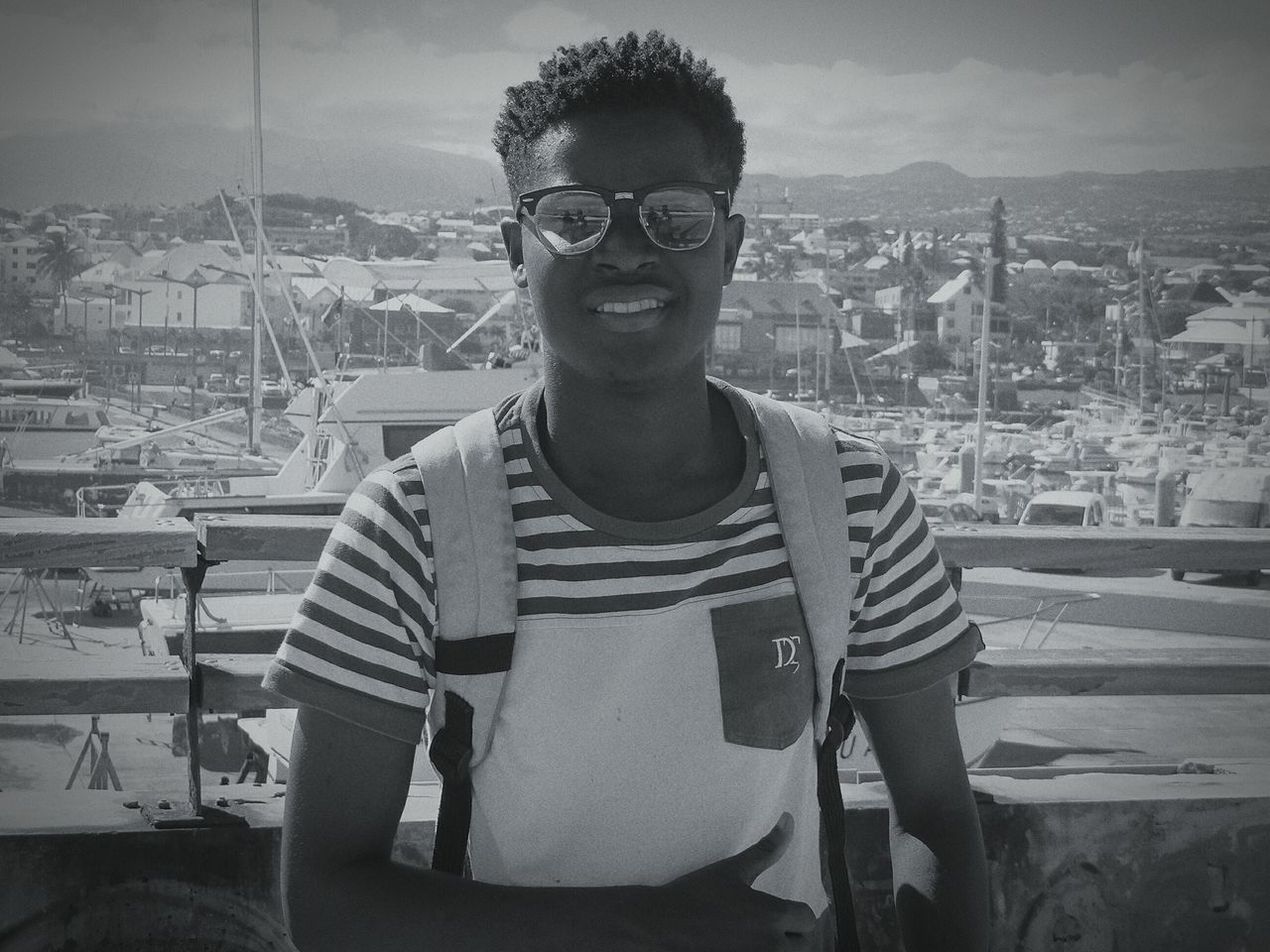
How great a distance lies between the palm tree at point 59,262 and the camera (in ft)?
87.6

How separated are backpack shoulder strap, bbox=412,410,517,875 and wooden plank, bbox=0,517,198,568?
150 cm

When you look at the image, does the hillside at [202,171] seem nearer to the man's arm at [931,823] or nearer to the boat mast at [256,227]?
the boat mast at [256,227]

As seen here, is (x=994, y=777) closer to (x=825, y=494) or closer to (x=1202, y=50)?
(x=825, y=494)

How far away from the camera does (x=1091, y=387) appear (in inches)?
1159

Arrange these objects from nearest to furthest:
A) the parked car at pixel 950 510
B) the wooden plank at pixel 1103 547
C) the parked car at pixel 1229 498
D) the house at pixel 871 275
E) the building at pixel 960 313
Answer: the wooden plank at pixel 1103 547 → the parked car at pixel 950 510 → the parked car at pixel 1229 498 → the building at pixel 960 313 → the house at pixel 871 275

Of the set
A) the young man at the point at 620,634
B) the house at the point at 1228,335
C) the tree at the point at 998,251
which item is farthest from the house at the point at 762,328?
the young man at the point at 620,634

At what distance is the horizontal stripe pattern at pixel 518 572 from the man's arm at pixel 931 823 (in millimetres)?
245

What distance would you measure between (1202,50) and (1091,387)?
25.1 meters

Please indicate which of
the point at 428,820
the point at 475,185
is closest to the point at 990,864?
the point at 428,820

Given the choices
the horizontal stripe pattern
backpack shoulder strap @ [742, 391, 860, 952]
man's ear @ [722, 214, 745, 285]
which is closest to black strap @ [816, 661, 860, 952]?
backpack shoulder strap @ [742, 391, 860, 952]

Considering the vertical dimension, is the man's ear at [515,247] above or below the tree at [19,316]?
above

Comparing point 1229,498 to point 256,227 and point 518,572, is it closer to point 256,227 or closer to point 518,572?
point 256,227

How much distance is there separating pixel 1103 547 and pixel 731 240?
196cm

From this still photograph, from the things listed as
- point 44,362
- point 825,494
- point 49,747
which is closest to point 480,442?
point 825,494
